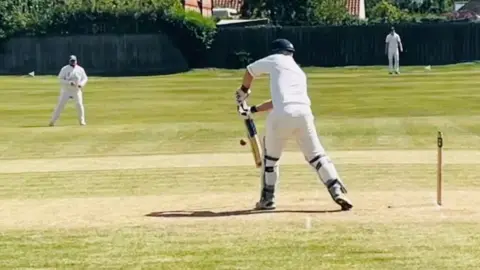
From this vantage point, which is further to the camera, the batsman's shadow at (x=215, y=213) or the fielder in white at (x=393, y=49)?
the fielder in white at (x=393, y=49)

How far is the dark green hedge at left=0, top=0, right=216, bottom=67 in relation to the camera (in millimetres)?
52562

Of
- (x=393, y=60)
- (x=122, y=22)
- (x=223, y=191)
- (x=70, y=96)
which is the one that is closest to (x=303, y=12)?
(x=122, y=22)

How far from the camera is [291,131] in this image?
11.6 m

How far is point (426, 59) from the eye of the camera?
2063 inches

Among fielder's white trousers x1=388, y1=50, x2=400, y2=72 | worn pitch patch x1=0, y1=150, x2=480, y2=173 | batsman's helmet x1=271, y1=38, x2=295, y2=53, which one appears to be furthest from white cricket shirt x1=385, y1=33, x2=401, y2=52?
batsman's helmet x1=271, y1=38, x2=295, y2=53

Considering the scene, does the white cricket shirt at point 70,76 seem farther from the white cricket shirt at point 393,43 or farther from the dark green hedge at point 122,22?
the dark green hedge at point 122,22

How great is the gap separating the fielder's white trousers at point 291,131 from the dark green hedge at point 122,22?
4062 cm

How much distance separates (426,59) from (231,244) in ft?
143

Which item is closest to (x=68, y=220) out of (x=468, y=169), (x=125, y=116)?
(x=468, y=169)

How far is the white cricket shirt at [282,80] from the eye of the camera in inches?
456

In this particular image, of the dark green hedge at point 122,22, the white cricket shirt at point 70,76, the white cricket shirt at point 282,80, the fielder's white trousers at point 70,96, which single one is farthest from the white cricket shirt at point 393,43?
the white cricket shirt at point 282,80

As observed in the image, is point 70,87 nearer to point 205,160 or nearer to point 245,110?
point 205,160

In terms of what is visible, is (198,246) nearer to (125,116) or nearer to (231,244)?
(231,244)

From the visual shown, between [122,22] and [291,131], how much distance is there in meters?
42.9
